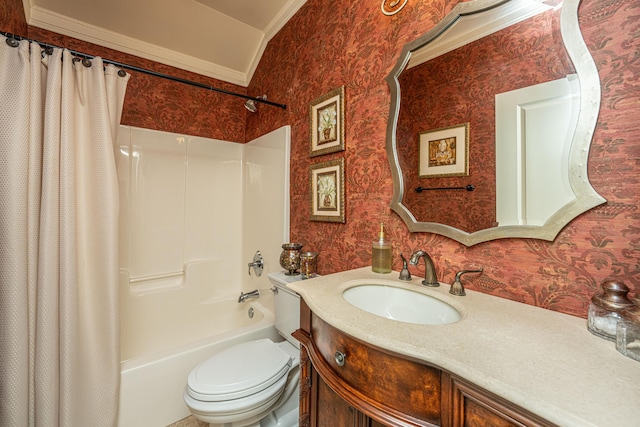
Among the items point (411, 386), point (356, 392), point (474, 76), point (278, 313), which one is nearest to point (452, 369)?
point (411, 386)

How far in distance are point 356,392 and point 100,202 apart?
1552 millimetres

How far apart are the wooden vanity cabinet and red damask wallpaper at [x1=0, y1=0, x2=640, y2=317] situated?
49cm

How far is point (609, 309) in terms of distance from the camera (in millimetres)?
561

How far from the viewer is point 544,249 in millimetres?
→ 751

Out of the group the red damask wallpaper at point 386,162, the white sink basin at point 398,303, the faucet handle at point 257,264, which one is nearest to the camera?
the red damask wallpaper at point 386,162

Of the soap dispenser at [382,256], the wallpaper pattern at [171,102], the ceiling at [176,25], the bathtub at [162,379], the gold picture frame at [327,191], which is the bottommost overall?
the bathtub at [162,379]

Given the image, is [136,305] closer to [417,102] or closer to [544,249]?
[417,102]

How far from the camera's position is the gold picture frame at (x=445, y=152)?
37.2 inches

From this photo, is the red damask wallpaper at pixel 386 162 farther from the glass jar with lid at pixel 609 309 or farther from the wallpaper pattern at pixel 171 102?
the wallpaper pattern at pixel 171 102

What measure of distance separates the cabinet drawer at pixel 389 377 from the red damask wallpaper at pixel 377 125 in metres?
0.49

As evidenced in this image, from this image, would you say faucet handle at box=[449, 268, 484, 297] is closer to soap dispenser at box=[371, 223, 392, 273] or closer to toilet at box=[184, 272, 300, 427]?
soap dispenser at box=[371, 223, 392, 273]

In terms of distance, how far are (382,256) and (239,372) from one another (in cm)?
85

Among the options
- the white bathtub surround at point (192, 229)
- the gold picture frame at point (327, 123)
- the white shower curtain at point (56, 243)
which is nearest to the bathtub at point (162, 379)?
the white shower curtain at point (56, 243)

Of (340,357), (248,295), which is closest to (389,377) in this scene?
(340,357)
